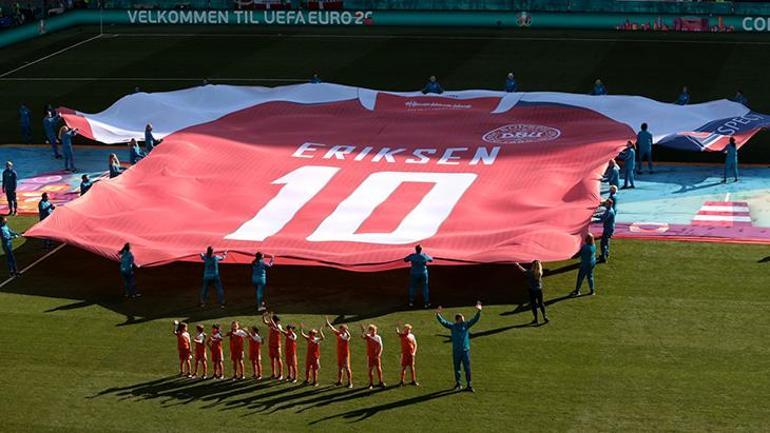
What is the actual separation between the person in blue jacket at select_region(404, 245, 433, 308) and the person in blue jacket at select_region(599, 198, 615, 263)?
196 inches

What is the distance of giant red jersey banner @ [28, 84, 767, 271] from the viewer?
3269 centimetres

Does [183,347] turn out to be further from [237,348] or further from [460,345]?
[460,345]

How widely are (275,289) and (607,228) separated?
312 inches

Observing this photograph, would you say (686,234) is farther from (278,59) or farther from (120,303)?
(278,59)

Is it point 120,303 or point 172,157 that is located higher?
point 172,157

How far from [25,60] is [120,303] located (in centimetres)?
3126

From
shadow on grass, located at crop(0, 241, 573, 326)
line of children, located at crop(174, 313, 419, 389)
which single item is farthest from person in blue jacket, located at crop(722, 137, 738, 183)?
line of children, located at crop(174, 313, 419, 389)

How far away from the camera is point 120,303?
31.9 meters

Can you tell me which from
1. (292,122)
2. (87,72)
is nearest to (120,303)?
(292,122)

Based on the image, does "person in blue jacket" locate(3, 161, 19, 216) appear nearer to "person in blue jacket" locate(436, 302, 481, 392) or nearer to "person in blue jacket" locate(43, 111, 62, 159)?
"person in blue jacket" locate(43, 111, 62, 159)

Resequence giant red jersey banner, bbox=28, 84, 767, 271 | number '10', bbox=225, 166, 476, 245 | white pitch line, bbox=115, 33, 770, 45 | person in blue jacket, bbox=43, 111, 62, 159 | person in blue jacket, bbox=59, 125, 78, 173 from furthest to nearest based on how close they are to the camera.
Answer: white pitch line, bbox=115, 33, 770, 45
person in blue jacket, bbox=43, 111, 62, 159
person in blue jacket, bbox=59, 125, 78, 173
number '10', bbox=225, 166, 476, 245
giant red jersey banner, bbox=28, 84, 767, 271

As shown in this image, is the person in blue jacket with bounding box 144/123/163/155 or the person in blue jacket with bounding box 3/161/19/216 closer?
the person in blue jacket with bounding box 3/161/19/216

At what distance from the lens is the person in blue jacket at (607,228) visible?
3372cm

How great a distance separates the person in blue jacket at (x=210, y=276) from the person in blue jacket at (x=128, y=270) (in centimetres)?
165
